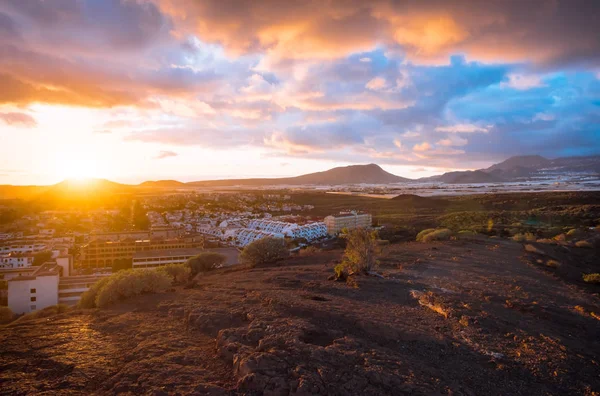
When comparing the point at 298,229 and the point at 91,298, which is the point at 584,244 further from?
the point at 298,229

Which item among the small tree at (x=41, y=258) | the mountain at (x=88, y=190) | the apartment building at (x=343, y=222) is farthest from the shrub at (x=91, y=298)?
the mountain at (x=88, y=190)

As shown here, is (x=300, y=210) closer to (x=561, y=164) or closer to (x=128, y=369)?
(x=128, y=369)

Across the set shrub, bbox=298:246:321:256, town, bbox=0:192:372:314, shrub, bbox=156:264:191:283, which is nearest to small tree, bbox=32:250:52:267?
town, bbox=0:192:372:314

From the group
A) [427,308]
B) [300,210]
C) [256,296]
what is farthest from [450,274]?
[300,210]

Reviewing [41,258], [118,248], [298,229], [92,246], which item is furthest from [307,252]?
[92,246]

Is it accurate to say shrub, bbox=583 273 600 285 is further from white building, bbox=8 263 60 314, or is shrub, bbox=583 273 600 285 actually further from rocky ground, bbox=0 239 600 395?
white building, bbox=8 263 60 314

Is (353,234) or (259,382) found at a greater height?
(353,234)
